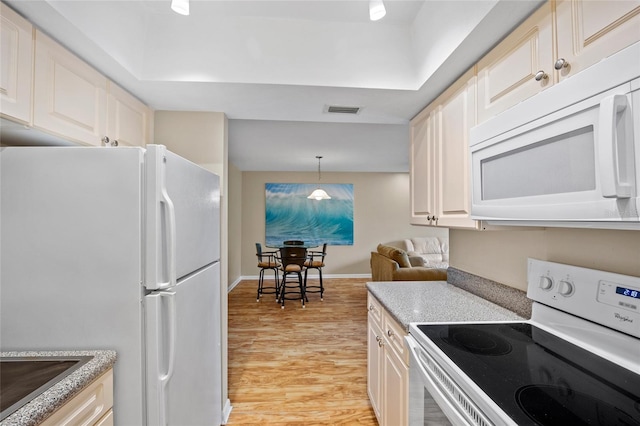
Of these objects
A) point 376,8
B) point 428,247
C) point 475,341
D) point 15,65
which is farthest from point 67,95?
point 428,247

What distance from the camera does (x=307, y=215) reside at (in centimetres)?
647

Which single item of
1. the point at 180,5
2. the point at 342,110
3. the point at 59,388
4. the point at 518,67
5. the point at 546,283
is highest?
the point at 180,5

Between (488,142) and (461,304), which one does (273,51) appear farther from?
(461,304)

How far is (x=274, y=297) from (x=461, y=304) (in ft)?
Result: 13.1

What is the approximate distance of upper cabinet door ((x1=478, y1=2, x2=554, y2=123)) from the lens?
1025 mm

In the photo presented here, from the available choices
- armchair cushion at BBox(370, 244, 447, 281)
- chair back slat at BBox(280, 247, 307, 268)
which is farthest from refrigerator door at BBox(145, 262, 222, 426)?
armchair cushion at BBox(370, 244, 447, 281)

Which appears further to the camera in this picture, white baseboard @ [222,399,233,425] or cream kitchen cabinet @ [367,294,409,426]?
white baseboard @ [222,399,233,425]

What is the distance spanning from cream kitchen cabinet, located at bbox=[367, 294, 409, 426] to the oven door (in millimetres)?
54

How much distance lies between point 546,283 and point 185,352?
5.46 ft

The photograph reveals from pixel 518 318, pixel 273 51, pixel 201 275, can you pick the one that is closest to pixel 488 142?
pixel 518 318

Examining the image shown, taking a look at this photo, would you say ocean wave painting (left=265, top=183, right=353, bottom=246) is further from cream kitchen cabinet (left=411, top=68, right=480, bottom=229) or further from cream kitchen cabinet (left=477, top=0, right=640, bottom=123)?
cream kitchen cabinet (left=477, top=0, right=640, bottom=123)

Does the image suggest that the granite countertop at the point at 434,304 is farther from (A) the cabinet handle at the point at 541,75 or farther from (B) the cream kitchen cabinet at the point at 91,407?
(B) the cream kitchen cabinet at the point at 91,407

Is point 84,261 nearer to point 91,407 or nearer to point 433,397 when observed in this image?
point 91,407

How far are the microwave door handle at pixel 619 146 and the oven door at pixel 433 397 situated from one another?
661mm
